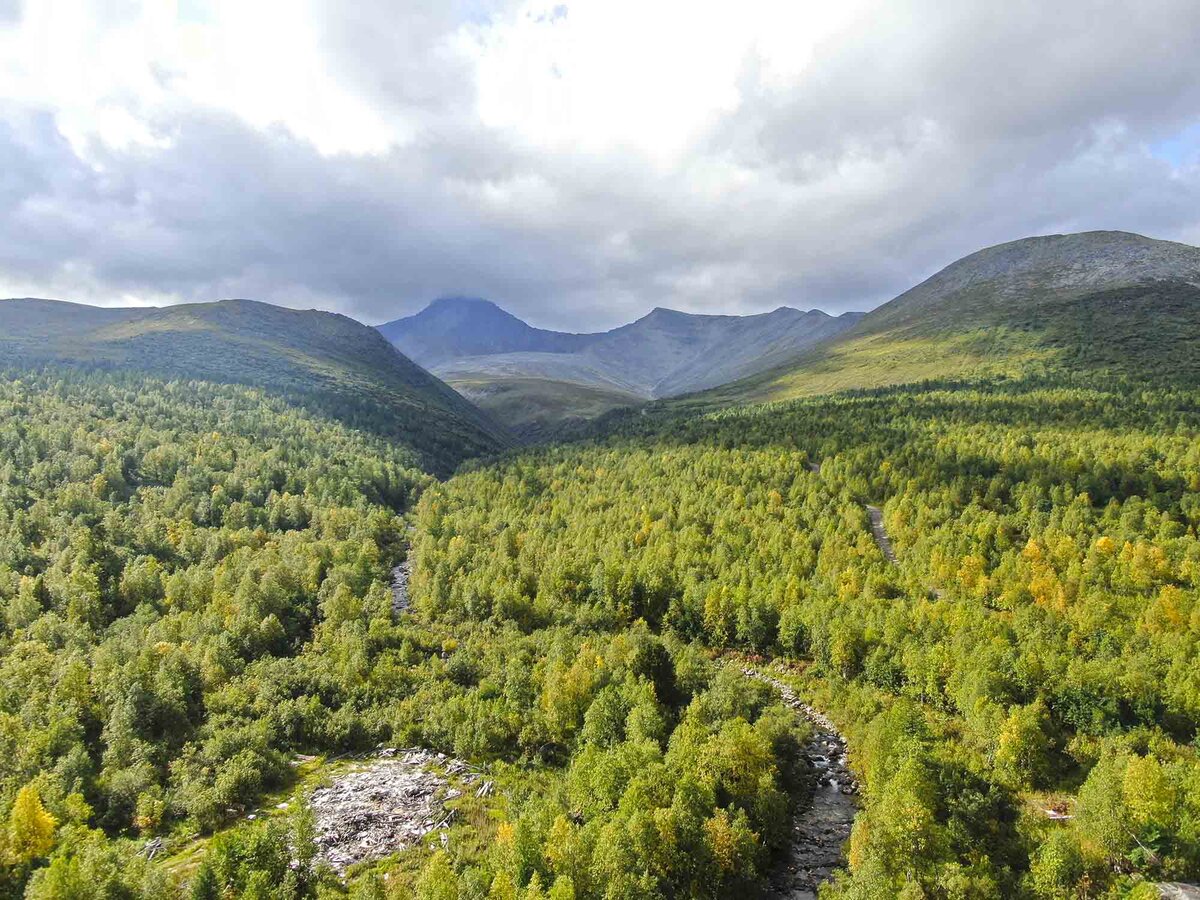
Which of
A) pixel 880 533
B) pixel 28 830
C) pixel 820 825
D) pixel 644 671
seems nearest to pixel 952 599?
pixel 880 533

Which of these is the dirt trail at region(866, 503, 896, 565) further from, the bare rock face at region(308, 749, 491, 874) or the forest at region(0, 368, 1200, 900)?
the bare rock face at region(308, 749, 491, 874)

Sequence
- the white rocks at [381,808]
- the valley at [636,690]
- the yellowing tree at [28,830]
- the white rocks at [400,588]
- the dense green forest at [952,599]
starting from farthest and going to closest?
1. the white rocks at [400,588]
2. the white rocks at [381,808]
3. the dense green forest at [952,599]
4. the valley at [636,690]
5. the yellowing tree at [28,830]

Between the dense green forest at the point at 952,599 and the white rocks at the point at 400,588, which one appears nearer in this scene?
the dense green forest at the point at 952,599

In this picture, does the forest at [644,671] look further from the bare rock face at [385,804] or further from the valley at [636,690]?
the bare rock face at [385,804]

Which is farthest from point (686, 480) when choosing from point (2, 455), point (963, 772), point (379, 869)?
point (2, 455)

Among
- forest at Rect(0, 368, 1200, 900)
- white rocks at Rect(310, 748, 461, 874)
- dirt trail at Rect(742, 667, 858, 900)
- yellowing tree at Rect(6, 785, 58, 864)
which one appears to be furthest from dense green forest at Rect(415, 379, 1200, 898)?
yellowing tree at Rect(6, 785, 58, 864)

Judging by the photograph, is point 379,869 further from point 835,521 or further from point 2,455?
point 2,455

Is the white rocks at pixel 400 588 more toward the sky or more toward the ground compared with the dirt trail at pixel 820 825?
more toward the sky

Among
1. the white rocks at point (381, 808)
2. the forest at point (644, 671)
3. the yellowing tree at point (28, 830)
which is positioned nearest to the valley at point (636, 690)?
the yellowing tree at point (28, 830)
